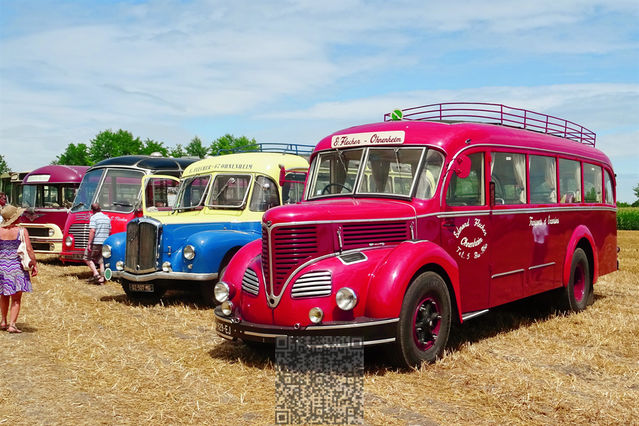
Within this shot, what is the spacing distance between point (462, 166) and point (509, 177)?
46.0 inches

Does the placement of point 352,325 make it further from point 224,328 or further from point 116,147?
point 116,147

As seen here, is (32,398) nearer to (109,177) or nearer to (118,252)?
(118,252)

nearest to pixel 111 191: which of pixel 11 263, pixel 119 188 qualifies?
pixel 119 188

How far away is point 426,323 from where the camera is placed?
21.5 ft

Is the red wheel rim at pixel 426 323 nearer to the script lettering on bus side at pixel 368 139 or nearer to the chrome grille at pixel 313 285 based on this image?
the chrome grille at pixel 313 285

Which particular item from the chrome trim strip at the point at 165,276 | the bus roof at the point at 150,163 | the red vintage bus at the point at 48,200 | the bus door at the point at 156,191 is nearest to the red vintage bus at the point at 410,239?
the chrome trim strip at the point at 165,276

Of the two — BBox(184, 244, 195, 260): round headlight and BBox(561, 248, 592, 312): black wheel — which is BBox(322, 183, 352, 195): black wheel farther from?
BBox(561, 248, 592, 312): black wheel

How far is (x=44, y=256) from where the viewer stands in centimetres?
2003

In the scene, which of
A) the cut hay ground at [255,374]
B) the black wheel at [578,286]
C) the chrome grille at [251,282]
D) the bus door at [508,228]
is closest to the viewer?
the cut hay ground at [255,374]

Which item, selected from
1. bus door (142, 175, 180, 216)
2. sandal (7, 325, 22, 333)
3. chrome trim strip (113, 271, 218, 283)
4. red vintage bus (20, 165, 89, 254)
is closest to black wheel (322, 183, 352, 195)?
chrome trim strip (113, 271, 218, 283)

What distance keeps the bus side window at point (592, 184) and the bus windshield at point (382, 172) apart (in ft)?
13.9

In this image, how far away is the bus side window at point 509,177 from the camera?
798cm

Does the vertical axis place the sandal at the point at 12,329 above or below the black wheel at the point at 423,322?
below

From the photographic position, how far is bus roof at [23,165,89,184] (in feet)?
61.8
